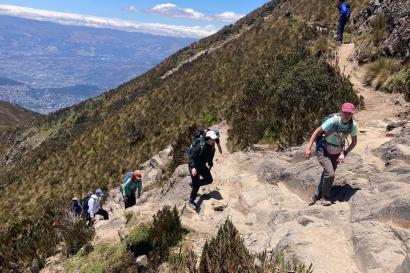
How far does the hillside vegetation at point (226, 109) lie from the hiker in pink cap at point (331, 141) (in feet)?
12.2

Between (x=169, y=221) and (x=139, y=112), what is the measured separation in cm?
2149

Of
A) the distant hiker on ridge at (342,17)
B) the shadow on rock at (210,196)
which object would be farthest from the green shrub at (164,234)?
the distant hiker on ridge at (342,17)

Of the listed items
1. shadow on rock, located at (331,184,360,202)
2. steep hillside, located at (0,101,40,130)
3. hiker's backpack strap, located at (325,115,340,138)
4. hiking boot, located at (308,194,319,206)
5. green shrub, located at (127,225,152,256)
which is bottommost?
steep hillside, located at (0,101,40,130)

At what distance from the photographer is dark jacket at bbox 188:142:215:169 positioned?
9.96 meters

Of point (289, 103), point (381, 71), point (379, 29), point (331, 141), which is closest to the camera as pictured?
point (331, 141)

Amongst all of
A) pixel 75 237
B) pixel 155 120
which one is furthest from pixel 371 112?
pixel 155 120

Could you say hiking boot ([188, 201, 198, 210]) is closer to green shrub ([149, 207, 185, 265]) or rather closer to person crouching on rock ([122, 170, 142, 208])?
green shrub ([149, 207, 185, 265])

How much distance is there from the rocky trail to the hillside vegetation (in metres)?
1.31

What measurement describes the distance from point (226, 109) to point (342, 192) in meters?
11.0

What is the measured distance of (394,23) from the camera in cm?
1627

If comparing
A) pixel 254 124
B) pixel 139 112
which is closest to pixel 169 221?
pixel 254 124

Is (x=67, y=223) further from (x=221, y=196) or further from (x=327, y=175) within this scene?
(x=327, y=175)

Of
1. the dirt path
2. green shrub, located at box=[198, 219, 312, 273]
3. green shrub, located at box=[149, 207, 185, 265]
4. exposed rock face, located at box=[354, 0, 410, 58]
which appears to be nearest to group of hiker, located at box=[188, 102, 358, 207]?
the dirt path

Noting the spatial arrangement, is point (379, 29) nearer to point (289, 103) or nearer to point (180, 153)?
point (289, 103)
